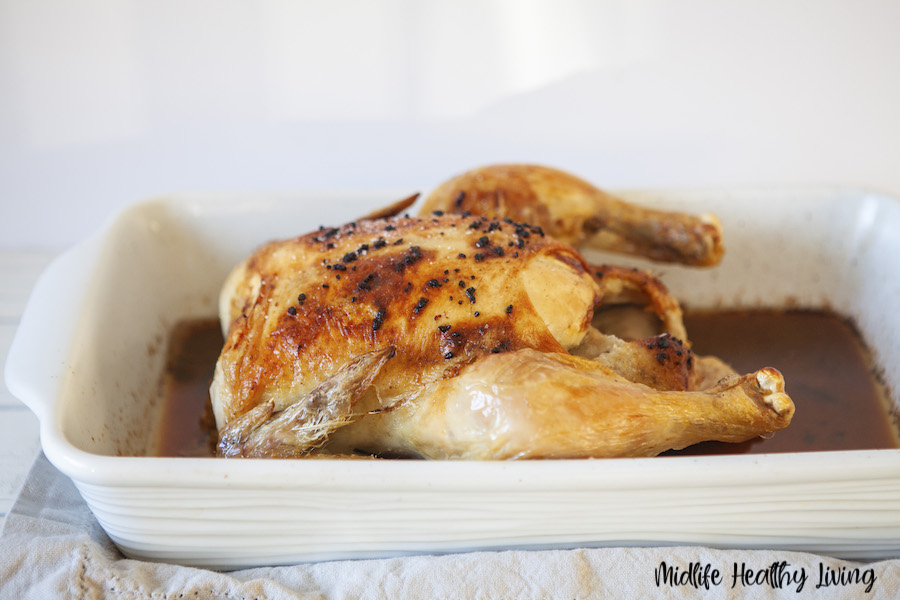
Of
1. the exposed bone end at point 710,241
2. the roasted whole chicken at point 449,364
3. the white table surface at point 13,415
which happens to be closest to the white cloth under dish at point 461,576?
the roasted whole chicken at point 449,364

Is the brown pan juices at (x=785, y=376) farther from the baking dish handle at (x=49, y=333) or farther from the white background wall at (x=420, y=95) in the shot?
the white background wall at (x=420, y=95)

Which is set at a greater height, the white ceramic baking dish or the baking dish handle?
Result: the baking dish handle

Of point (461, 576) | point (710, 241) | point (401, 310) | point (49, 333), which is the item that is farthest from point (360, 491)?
point (710, 241)

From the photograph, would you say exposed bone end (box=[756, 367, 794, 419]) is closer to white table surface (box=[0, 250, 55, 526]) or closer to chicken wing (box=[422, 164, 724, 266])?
chicken wing (box=[422, 164, 724, 266])

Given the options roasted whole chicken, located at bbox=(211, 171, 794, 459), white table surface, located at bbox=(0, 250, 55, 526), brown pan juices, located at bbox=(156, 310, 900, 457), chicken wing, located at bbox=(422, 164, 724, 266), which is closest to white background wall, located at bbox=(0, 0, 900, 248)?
white table surface, located at bbox=(0, 250, 55, 526)

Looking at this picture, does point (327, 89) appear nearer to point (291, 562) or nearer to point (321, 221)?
point (321, 221)

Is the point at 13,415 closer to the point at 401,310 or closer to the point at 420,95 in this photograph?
the point at 401,310
